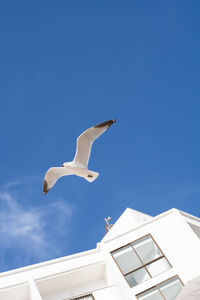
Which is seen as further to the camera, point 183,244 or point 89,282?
point 89,282

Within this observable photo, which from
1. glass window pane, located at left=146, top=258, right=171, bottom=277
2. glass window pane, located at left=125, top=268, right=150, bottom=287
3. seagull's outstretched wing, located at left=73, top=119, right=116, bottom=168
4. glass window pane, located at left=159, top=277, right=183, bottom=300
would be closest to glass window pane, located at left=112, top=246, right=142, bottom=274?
glass window pane, located at left=125, top=268, right=150, bottom=287

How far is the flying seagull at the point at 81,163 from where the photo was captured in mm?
16047

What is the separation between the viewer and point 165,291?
15047 millimetres

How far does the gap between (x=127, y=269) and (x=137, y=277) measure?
1.64 feet

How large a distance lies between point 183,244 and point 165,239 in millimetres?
780

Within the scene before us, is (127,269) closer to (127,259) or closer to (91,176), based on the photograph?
(127,259)

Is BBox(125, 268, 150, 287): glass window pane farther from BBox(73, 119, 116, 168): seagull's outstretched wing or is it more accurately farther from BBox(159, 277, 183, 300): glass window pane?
BBox(73, 119, 116, 168): seagull's outstretched wing

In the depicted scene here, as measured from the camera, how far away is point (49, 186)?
18.3 m

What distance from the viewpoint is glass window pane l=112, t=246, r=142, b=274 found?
52.5 ft

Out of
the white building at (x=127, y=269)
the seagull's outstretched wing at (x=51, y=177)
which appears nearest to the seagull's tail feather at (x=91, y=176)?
the seagull's outstretched wing at (x=51, y=177)

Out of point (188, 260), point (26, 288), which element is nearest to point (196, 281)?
point (188, 260)

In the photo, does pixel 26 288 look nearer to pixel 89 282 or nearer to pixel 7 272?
pixel 7 272

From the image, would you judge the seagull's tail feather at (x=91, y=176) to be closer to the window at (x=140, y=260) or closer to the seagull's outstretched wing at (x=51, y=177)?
the seagull's outstretched wing at (x=51, y=177)

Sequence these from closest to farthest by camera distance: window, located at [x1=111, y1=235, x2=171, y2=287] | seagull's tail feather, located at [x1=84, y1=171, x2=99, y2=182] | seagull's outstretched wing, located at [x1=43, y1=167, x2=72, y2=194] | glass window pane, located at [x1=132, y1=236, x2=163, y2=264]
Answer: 1. window, located at [x1=111, y1=235, x2=171, y2=287]
2. glass window pane, located at [x1=132, y1=236, x2=163, y2=264]
3. seagull's tail feather, located at [x1=84, y1=171, x2=99, y2=182]
4. seagull's outstretched wing, located at [x1=43, y1=167, x2=72, y2=194]
